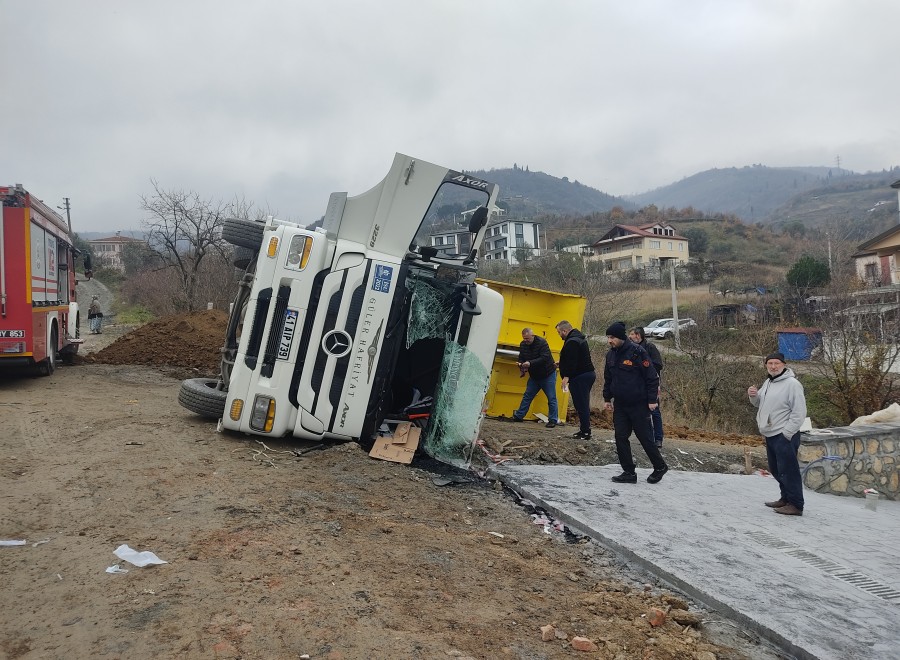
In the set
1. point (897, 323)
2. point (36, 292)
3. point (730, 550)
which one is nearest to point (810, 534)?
point (730, 550)

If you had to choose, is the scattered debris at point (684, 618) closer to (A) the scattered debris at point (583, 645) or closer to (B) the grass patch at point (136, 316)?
(A) the scattered debris at point (583, 645)

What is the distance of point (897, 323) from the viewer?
17.9m

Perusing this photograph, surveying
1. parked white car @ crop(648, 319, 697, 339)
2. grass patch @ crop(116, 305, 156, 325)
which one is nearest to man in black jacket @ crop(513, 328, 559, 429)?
parked white car @ crop(648, 319, 697, 339)

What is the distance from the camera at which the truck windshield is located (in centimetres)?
725

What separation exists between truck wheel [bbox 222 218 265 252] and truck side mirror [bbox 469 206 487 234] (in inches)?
91.9

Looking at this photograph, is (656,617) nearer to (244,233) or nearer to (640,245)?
(244,233)

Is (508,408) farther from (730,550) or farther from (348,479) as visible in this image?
(730,550)

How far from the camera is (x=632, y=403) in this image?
684cm

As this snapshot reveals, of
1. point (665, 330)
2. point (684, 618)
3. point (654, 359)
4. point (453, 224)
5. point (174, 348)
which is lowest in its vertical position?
point (174, 348)

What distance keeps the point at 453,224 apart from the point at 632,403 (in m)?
2.72

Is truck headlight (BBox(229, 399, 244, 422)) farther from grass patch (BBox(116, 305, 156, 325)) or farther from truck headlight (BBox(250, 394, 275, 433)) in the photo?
grass patch (BBox(116, 305, 156, 325))

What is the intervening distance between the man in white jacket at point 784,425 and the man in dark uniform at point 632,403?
107 centimetres

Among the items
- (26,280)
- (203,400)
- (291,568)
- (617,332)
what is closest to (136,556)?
(291,568)

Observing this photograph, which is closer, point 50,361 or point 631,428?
point 631,428
